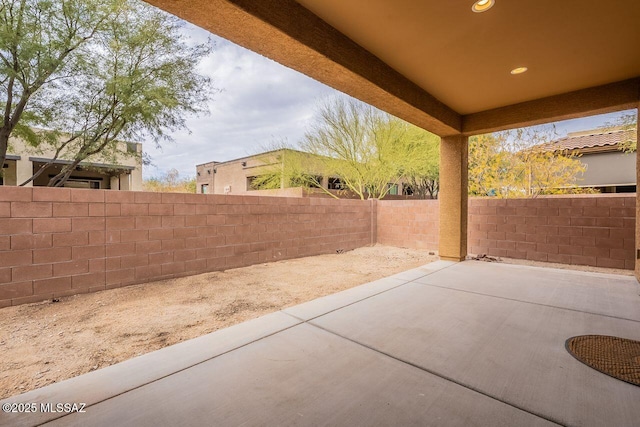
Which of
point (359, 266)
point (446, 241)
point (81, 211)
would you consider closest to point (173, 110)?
point (81, 211)

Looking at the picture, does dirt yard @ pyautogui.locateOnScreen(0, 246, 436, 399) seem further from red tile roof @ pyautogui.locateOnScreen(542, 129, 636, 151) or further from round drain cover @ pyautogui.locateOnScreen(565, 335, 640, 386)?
red tile roof @ pyautogui.locateOnScreen(542, 129, 636, 151)

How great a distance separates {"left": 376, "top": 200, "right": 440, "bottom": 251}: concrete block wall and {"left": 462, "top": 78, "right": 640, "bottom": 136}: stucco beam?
285 cm

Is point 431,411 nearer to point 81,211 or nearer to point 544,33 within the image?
point 544,33

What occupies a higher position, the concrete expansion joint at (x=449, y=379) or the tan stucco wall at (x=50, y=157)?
the tan stucco wall at (x=50, y=157)

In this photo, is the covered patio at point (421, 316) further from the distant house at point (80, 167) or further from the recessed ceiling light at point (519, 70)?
the distant house at point (80, 167)

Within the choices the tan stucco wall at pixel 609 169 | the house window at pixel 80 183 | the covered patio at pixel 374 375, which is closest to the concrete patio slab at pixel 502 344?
the covered patio at pixel 374 375

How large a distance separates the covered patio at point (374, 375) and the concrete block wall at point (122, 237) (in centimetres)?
257

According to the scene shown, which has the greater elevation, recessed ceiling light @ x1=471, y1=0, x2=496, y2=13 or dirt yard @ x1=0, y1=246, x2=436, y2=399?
recessed ceiling light @ x1=471, y1=0, x2=496, y2=13

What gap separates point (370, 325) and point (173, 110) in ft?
23.7

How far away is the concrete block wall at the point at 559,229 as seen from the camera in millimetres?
5117

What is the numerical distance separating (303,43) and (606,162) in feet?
43.8

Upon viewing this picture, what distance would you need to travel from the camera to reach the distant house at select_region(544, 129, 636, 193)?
10281mm

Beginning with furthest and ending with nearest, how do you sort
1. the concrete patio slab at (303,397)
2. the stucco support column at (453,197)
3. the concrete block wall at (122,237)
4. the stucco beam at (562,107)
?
the stucco support column at (453,197), the stucco beam at (562,107), the concrete block wall at (122,237), the concrete patio slab at (303,397)

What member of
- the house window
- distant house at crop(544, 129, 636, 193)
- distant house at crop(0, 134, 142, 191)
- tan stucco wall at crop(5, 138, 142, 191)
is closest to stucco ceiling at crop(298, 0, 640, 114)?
distant house at crop(0, 134, 142, 191)
